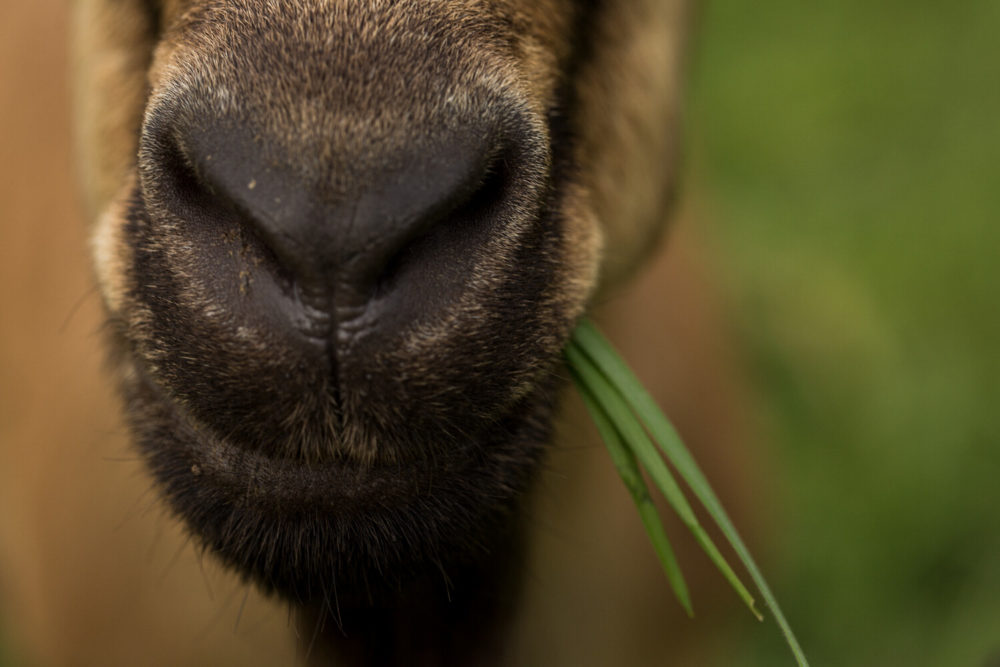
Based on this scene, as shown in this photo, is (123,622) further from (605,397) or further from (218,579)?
(605,397)

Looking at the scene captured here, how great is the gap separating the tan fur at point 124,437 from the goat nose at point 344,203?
17.0 inches

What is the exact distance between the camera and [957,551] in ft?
12.1

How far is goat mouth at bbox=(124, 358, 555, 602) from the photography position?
147 cm

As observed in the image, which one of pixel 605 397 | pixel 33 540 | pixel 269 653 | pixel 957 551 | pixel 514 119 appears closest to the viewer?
pixel 514 119

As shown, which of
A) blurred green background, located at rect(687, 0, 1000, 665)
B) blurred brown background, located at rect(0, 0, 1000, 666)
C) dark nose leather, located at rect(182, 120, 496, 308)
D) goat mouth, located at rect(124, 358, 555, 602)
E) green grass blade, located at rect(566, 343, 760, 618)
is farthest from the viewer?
blurred green background, located at rect(687, 0, 1000, 665)

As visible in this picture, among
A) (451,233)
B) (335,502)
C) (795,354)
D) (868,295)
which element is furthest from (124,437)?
(868,295)

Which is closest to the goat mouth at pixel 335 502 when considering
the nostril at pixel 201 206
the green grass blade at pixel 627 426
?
the green grass blade at pixel 627 426

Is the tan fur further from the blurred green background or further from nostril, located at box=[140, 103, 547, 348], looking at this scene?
the blurred green background

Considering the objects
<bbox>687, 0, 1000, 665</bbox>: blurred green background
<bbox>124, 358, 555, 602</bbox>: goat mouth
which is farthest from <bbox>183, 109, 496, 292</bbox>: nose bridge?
<bbox>687, 0, 1000, 665</bbox>: blurred green background

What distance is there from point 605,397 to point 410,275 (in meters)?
0.61

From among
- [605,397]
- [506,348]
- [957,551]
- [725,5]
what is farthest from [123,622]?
[725,5]

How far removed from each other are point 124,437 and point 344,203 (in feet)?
4.81

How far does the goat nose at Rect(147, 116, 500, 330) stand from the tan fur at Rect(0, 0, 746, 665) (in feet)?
1.42

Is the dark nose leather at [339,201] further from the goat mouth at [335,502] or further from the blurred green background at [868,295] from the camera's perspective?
the blurred green background at [868,295]
